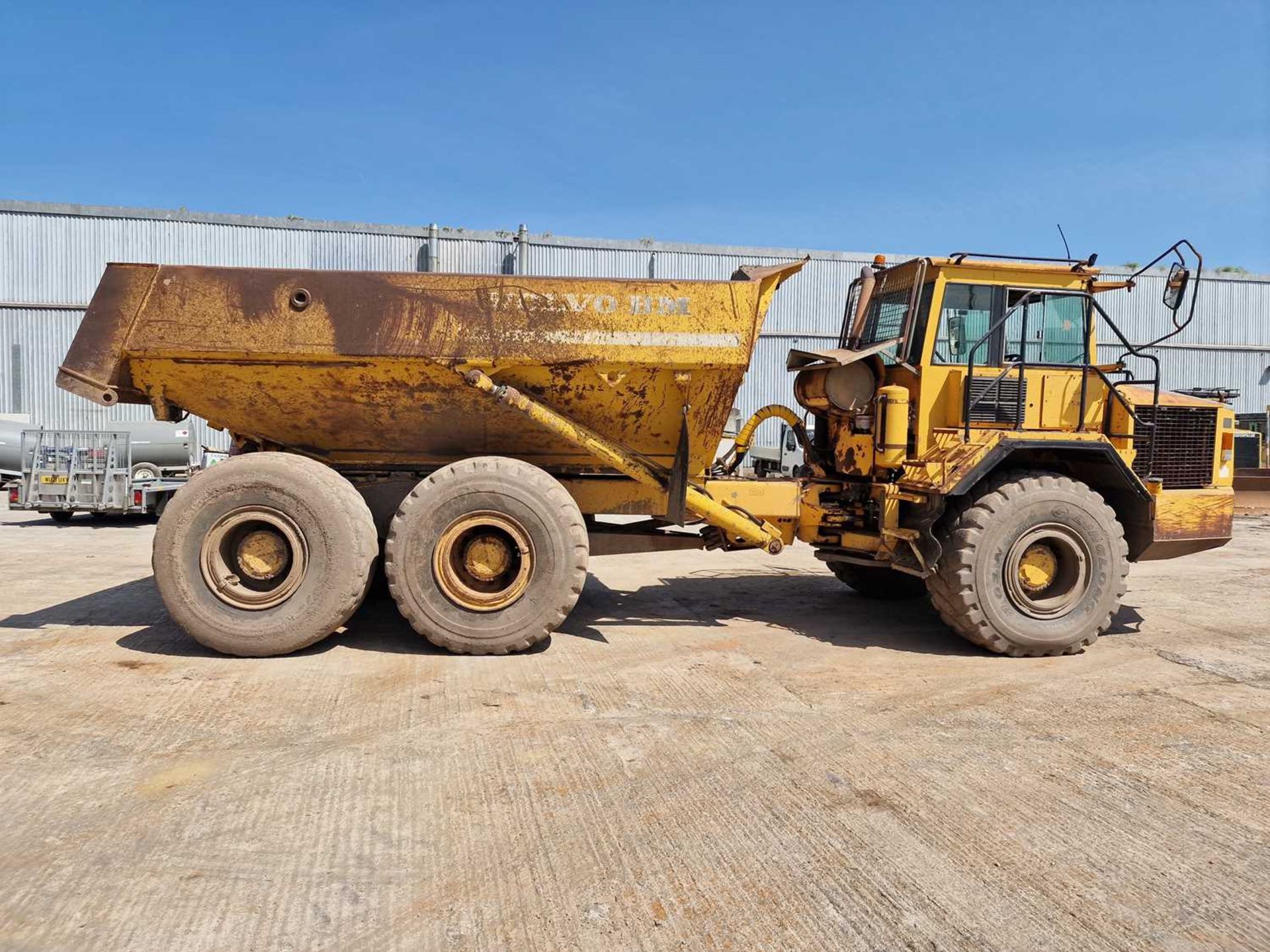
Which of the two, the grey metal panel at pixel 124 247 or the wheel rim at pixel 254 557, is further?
the grey metal panel at pixel 124 247

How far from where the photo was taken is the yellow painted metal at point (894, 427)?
615 cm

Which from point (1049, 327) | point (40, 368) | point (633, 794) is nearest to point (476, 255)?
point (40, 368)

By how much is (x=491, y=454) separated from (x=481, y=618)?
4.47 feet

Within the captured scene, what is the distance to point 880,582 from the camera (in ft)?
25.6

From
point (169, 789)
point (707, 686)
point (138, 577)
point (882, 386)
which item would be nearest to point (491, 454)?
point (707, 686)

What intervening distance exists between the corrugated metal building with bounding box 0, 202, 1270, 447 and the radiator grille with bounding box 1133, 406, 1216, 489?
60.5 ft

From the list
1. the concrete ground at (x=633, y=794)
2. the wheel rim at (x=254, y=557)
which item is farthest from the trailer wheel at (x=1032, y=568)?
the wheel rim at (x=254, y=557)

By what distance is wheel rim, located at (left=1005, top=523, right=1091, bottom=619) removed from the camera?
5.88 meters

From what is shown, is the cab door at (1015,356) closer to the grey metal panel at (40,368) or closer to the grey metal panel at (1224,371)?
the grey metal panel at (40,368)

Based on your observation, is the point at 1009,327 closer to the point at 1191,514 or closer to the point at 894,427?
the point at 894,427

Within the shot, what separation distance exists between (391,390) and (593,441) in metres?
1.41

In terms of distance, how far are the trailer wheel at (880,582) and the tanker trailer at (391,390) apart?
2.71 metres

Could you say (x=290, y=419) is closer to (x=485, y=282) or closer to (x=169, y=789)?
(x=485, y=282)

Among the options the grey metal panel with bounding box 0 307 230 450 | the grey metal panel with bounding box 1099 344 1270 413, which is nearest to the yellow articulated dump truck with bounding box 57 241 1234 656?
the grey metal panel with bounding box 0 307 230 450
